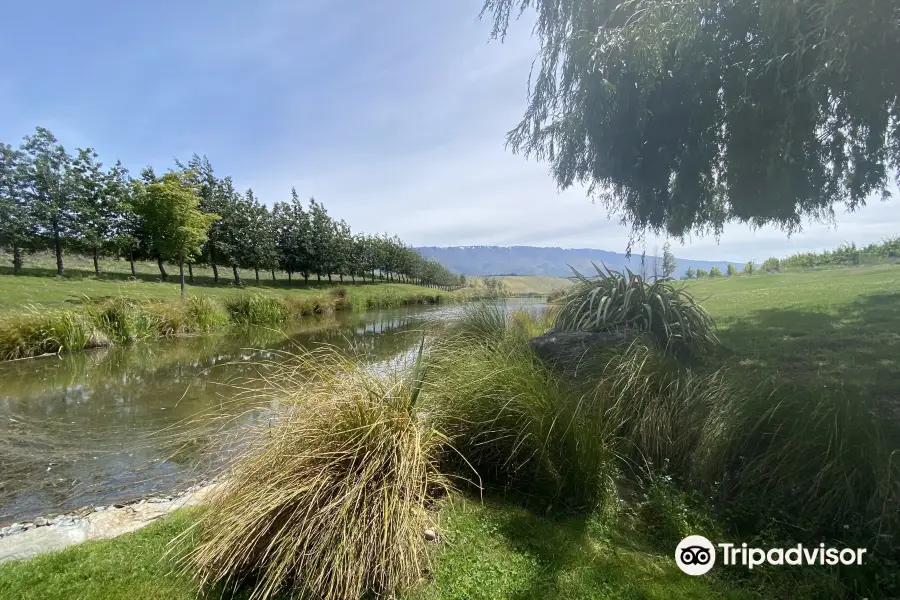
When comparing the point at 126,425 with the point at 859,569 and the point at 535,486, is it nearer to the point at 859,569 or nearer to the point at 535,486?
the point at 535,486

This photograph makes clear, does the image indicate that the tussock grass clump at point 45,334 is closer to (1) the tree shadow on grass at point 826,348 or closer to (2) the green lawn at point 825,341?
(1) the tree shadow on grass at point 826,348

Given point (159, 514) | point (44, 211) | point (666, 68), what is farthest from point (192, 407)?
point (44, 211)

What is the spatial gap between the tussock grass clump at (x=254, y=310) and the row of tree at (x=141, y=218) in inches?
169

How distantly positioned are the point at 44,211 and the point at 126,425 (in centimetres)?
2575

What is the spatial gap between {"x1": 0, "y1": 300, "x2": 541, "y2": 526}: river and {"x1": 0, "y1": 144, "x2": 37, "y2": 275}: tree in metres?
18.5

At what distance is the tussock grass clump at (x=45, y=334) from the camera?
8117 mm

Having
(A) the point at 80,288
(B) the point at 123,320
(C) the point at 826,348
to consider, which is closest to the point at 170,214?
(A) the point at 80,288

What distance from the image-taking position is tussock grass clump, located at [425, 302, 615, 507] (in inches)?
98.0

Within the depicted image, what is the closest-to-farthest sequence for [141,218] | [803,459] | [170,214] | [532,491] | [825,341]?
[803,459] → [532,491] → [825,341] → [170,214] → [141,218]

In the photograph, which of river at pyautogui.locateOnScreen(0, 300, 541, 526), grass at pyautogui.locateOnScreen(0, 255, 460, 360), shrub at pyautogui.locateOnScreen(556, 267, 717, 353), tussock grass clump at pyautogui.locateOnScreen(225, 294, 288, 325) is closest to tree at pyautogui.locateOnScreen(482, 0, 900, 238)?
shrub at pyautogui.locateOnScreen(556, 267, 717, 353)

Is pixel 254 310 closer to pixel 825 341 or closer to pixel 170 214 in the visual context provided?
pixel 170 214

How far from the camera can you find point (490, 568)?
186 cm

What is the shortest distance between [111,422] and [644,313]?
22.9 feet

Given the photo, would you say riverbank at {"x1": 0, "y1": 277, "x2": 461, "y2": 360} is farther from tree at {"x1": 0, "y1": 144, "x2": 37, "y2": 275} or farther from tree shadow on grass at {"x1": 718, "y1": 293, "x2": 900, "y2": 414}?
tree shadow on grass at {"x1": 718, "y1": 293, "x2": 900, "y2": 414}
